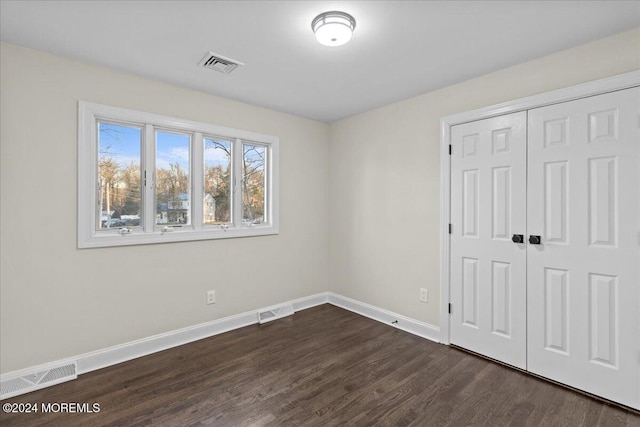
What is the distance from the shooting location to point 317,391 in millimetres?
2219

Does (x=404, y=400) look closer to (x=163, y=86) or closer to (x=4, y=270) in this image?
(x=4, y=270)

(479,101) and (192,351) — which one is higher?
(479,101)

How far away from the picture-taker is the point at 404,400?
2115mm

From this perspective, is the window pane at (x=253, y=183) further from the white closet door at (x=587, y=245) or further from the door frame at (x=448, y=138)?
the white closet door at (x=587, y=245)

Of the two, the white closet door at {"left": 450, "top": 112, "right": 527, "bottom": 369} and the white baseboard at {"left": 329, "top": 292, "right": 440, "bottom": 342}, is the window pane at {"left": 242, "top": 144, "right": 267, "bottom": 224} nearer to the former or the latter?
the white baseboard at {"left": 329, "top": 292, "right": 440, "bottom": 342}

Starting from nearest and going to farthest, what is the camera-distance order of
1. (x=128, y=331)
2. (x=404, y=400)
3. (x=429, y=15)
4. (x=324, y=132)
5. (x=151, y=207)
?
(x=429, y=15) < (x=404, y=400) < (x=128, y=331) < (x=151, y=207) < (x=324, y=132)

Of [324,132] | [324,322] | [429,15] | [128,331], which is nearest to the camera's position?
[429,15]

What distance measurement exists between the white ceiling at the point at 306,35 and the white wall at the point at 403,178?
0.50 ft

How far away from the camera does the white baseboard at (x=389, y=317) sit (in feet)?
10.1

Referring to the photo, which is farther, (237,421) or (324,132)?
(324,132)

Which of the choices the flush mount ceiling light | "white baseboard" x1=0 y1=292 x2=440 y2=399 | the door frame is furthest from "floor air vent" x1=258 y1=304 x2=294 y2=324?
the flush mount ceiling light

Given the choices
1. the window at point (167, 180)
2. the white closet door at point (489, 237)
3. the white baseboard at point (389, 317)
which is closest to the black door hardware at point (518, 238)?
the white closet door at point (489, 237)

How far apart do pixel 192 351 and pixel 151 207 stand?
138cm

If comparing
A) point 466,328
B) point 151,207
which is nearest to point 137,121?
point 151,207
